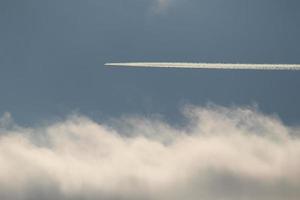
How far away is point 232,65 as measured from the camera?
134250mm

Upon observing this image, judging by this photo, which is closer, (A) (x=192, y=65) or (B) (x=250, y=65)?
(B) (x=250, y=65)

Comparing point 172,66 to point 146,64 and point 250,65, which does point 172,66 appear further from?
point 250,65

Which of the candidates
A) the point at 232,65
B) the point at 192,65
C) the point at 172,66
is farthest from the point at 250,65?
the point at 172,66

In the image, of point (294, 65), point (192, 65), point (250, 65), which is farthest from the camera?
point (192, 65)

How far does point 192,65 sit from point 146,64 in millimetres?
17012

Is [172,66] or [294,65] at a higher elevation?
[172,66]

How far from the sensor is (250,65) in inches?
5084

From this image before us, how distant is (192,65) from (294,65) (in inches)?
1329

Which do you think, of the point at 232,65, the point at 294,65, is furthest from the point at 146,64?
the point at 294,65

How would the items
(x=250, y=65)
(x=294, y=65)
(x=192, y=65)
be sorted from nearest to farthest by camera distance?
(x=294, y=65) < (x=250, y=65) < (x=192, y=65)

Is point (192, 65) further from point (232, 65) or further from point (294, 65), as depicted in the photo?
point (294, 65)

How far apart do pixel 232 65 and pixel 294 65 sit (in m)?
20.9

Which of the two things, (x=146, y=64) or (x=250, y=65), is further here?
(x=146, y=64)

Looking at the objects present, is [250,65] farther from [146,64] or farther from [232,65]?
[146,64]
